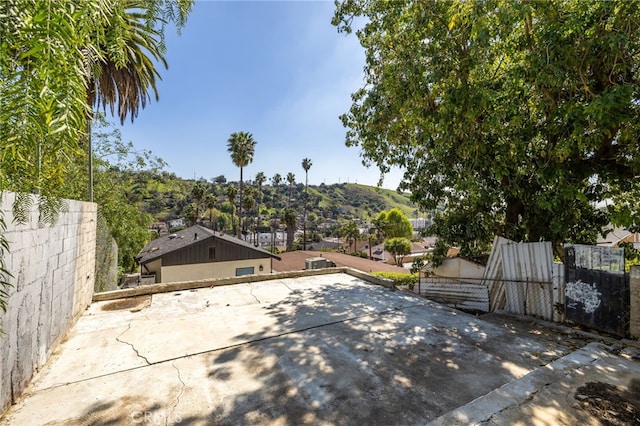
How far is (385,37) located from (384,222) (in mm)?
35045

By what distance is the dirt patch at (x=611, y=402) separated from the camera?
3022 mm

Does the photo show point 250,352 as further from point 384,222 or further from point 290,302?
point 384,222

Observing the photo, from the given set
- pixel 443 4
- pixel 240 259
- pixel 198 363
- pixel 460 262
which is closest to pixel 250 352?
pixel 198 363

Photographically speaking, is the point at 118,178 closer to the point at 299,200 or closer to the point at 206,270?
the point at 206,270

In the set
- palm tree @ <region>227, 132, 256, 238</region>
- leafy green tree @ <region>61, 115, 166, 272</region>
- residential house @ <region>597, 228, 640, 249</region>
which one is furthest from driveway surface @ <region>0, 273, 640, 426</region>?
palm tree @ <region>227, 132, 256, 238</region>

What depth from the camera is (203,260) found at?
57.4ft

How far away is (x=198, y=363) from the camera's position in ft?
13.5

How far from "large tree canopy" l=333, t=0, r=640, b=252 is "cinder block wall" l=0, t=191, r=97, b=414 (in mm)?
7388

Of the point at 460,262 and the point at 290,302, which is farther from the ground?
the point at 460,262

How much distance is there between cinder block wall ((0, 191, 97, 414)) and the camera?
2959 millimetres

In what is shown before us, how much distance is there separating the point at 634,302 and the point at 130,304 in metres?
9.67

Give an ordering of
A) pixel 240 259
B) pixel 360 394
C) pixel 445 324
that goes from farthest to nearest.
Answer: pixel 240 259 < pixel 445 324 < pixel 360 394

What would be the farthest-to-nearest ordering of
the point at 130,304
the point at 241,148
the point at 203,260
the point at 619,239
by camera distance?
the point at 241,148 < the point at 203,260 < the point at 619,239 < the point at 130,304

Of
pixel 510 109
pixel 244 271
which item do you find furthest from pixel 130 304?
pixel 244 271
